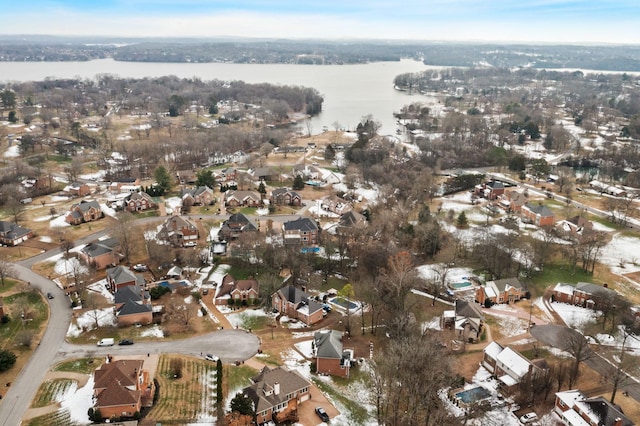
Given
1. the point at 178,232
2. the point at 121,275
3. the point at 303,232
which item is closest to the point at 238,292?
the point at 121,275

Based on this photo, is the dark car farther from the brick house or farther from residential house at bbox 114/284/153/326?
the brick house

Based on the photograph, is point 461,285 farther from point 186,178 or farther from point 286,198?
point 186,178

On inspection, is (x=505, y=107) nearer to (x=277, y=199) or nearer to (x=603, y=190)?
(x=603, y=190)

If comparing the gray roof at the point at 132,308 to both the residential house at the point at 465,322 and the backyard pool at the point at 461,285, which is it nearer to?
the residential house at the point at 465,322

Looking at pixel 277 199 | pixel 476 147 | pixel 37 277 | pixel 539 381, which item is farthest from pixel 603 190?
pixel 37 277

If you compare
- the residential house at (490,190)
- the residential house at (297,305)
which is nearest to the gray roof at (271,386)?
the residential house at (297,305)
